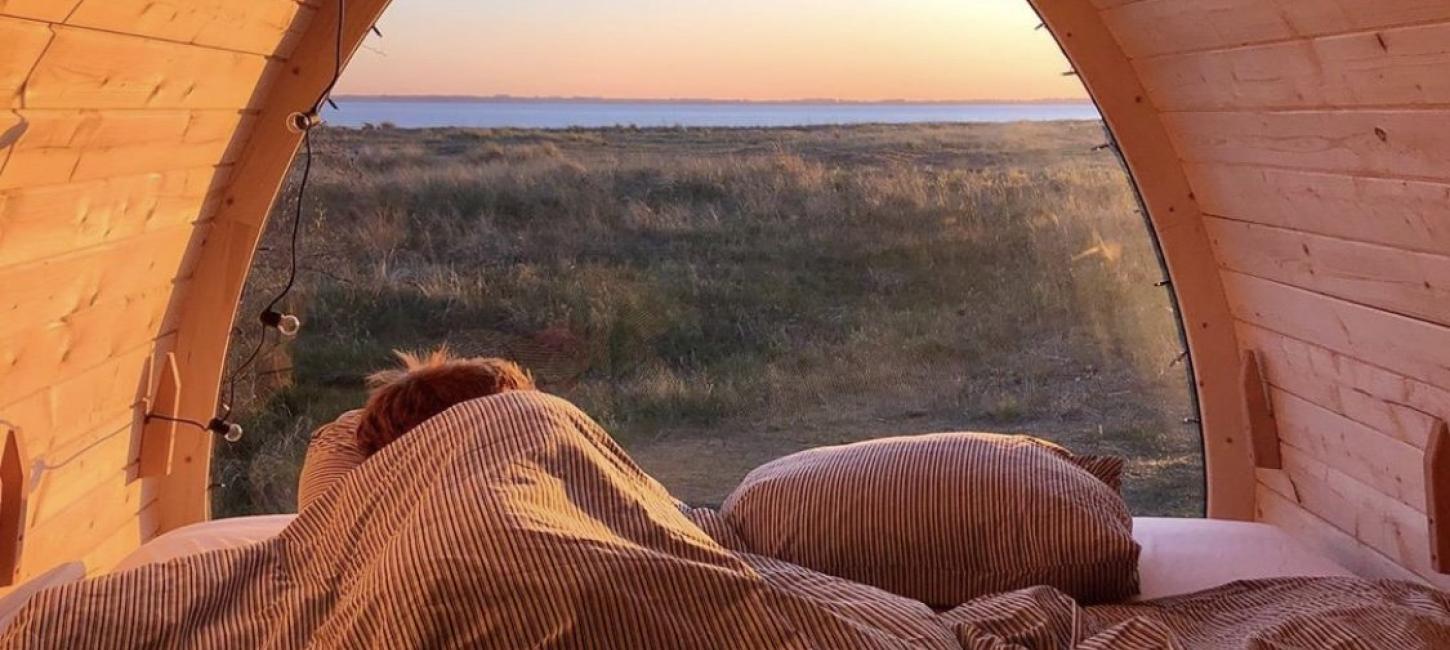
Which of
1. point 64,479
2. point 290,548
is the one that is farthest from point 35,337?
point 290,548

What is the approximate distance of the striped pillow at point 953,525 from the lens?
204cm

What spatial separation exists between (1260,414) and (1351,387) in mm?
362

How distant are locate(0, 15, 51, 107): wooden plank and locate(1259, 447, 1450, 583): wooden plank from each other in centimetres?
209

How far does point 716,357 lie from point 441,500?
2539mm

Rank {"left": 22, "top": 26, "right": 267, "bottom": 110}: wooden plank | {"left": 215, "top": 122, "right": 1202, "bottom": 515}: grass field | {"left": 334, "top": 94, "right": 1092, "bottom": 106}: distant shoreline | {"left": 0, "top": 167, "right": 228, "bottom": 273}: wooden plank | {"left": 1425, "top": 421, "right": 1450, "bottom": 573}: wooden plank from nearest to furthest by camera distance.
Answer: {"left": 22, "top": 26, "right": 267, "bottom": 110}: wooden plank < {"left": 0, "top": 167, "right": 228, "bottom": 273}: wooden plank < {"left": 1425, "top": 421, "right": 1450, "bottom": 573}: wooden plank < {"left": 334, "top": 94, "right": 1092, "bottom": 106}: distant shoreline < {"left": 215, "top": 122, "right": 1202, "bottom": 515}: grass field

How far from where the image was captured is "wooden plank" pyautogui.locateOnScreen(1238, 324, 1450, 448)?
2.12 meters

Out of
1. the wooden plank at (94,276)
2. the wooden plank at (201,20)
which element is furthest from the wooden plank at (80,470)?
the wooden plank at (201,20)

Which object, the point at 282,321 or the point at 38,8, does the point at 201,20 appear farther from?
the point at 282,321

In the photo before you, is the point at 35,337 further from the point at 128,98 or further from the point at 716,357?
the point at 716,357

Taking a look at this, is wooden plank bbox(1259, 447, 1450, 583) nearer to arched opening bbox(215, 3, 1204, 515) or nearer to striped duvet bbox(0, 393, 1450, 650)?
striped duvet bbox(0, 393, 1450, 650)

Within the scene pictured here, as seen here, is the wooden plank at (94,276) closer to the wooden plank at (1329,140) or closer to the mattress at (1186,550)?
the mattress at (1186,550)

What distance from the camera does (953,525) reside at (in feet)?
6.79

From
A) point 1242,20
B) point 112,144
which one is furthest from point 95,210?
point 1242,20

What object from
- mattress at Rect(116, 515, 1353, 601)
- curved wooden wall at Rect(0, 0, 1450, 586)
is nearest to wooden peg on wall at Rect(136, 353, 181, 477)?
curved wooden wall at Rect(0, 0, 1450, 586)
